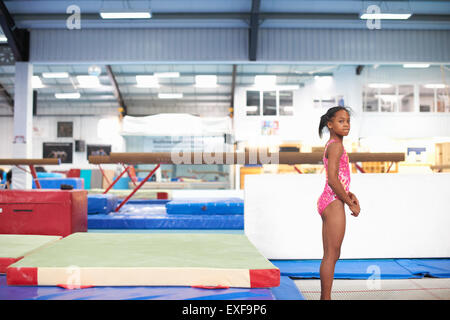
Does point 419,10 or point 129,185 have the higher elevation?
point 419,10

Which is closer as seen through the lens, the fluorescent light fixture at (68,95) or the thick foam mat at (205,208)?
the thick foam mat at (205,208)

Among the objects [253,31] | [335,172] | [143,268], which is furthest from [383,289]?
[253,31]

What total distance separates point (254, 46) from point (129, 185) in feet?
22.3

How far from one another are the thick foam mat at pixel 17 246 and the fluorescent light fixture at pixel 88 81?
12.4 meters

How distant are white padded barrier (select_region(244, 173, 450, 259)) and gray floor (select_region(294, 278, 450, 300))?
521mm

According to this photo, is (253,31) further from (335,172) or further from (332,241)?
(332,241)

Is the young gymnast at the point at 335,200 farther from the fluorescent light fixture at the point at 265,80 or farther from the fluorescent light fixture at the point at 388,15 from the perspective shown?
the fluorescent light fixture at the point at 265,80

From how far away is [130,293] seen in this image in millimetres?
1729


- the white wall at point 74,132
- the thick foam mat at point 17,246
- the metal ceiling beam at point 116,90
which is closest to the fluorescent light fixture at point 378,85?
the metal ceiling beam at point 116,90

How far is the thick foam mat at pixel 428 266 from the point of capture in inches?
108

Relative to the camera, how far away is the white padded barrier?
10.2ft

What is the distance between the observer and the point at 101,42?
995 centimetres
